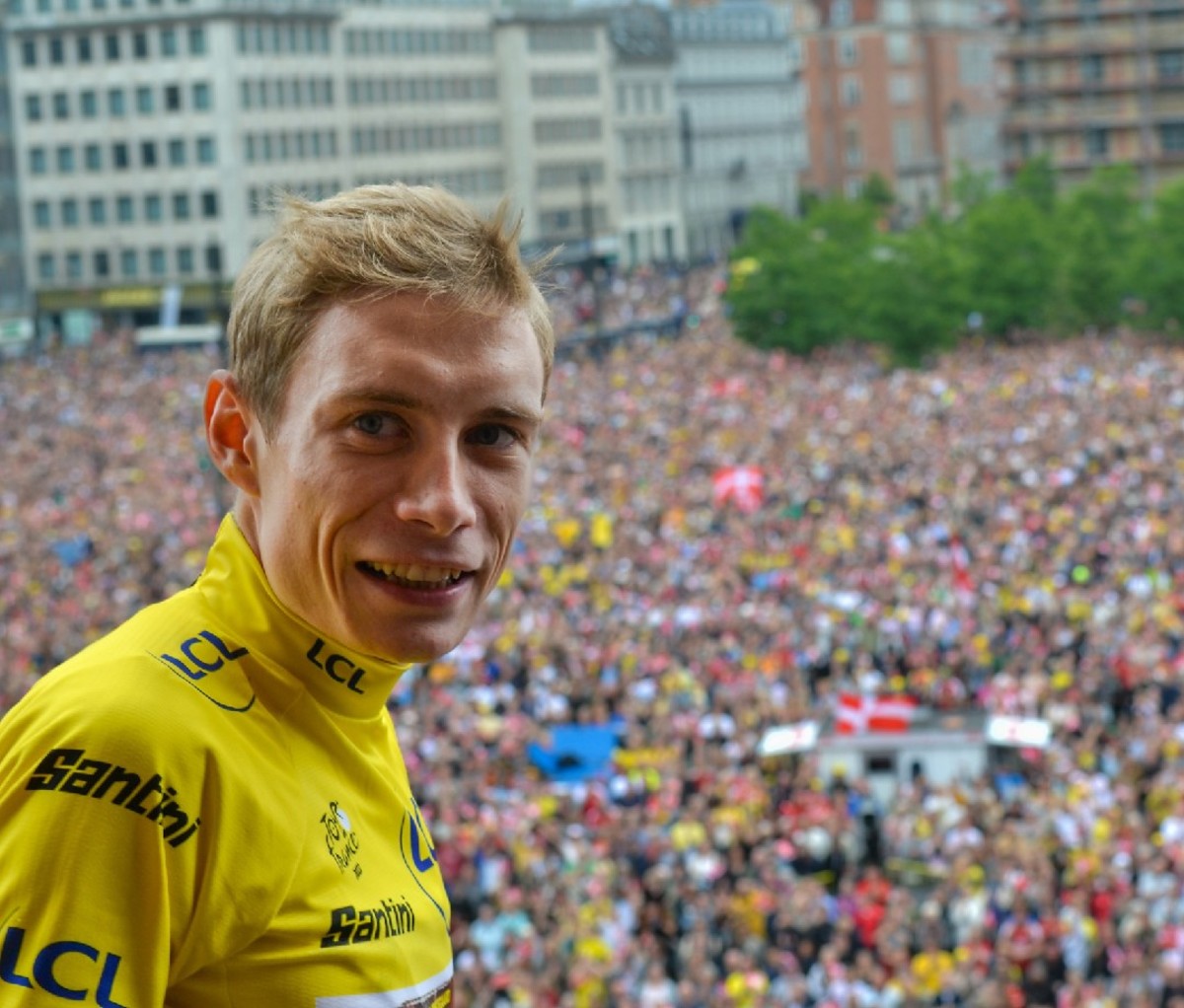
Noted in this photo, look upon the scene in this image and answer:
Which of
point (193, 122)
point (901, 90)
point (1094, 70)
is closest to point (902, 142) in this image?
point (901, 90)

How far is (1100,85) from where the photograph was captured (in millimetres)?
114688

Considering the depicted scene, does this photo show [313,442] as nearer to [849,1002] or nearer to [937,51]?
[849,1002]

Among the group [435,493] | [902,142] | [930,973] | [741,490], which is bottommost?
[930,973]

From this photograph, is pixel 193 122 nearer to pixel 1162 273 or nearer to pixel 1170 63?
pixel 1162 273

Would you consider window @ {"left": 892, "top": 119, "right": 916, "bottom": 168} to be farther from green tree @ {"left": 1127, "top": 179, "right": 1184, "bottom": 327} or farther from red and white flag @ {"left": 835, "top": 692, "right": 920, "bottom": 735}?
red and white flag @ {"left": 835, "top": 692, "right": 920, "bottom": 735}

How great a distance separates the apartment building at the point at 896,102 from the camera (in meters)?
126

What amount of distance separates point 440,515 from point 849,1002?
519 inches

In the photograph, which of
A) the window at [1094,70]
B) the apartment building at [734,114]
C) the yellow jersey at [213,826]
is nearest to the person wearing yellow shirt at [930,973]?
the yellow jersey at [213,826]

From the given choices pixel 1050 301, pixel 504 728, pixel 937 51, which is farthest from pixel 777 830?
pixel 937 51

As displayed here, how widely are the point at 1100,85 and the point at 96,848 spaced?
116607 mm

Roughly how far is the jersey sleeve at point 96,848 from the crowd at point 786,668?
2.95 feet

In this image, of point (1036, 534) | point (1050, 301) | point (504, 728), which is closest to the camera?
point (504, 728)

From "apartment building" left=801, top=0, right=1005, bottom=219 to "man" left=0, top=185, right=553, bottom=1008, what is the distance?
122944 millimetres

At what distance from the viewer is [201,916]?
2439 mm
